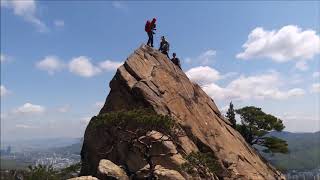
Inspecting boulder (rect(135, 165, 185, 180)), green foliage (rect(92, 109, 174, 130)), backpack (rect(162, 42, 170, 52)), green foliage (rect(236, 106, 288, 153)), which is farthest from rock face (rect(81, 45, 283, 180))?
green foliage (rect(236, 106, 288, 153))

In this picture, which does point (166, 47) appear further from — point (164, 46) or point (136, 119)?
point (136, 119)

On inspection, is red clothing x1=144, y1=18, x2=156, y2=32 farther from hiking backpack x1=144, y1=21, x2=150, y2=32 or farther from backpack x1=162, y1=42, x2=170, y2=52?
backpack x1=162, y1=42, x2=170, y2=52

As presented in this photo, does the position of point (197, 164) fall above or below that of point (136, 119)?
below

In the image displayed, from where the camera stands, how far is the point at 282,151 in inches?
2373


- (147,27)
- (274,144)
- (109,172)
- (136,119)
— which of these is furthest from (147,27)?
(274,144)

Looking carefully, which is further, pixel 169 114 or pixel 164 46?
pixel 164 46

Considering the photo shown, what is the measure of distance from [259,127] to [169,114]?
27.3 metres

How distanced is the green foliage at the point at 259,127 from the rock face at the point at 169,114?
51.1 ft

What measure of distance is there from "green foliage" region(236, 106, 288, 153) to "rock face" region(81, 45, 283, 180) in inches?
613

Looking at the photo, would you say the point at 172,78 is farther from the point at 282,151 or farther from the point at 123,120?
the point at 282,151

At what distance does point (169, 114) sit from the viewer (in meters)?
37.4

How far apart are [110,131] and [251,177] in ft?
47.0

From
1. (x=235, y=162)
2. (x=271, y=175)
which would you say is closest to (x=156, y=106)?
(x=235, y=162)

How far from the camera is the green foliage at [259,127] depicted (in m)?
60.1
